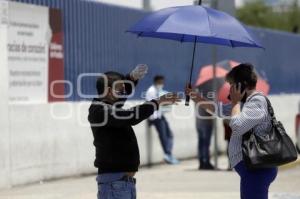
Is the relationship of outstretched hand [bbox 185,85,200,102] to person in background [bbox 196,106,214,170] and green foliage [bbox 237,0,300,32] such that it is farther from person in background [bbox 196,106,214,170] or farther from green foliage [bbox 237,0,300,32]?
green foliage [bbox 237,0,300,32]

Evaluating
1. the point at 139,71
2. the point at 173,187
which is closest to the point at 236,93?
the point at 139,71

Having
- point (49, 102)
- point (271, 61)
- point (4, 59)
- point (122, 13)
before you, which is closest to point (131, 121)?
point (4, 59)

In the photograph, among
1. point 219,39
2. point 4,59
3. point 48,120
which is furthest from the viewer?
point 48,120

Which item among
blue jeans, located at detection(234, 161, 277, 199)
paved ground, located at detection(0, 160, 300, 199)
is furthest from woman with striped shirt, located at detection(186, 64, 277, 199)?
paved ground, located at detection(0, 160, 300, 199)

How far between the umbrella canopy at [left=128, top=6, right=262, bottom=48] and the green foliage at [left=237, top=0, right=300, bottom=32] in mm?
40417

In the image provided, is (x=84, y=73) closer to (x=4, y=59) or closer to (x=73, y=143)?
(x=73, y=143)

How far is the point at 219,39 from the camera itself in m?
6.79

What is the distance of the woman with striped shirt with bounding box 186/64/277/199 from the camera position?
5621 mm

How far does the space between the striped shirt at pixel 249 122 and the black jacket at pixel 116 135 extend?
66cm

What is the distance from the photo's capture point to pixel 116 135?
5500mm

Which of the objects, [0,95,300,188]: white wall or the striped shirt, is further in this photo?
[0,95,300,188]: white wall

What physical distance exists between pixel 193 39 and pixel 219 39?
38cm

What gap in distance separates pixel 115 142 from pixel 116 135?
55 mm

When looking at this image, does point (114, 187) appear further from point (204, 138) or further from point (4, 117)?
point (204, 138)
